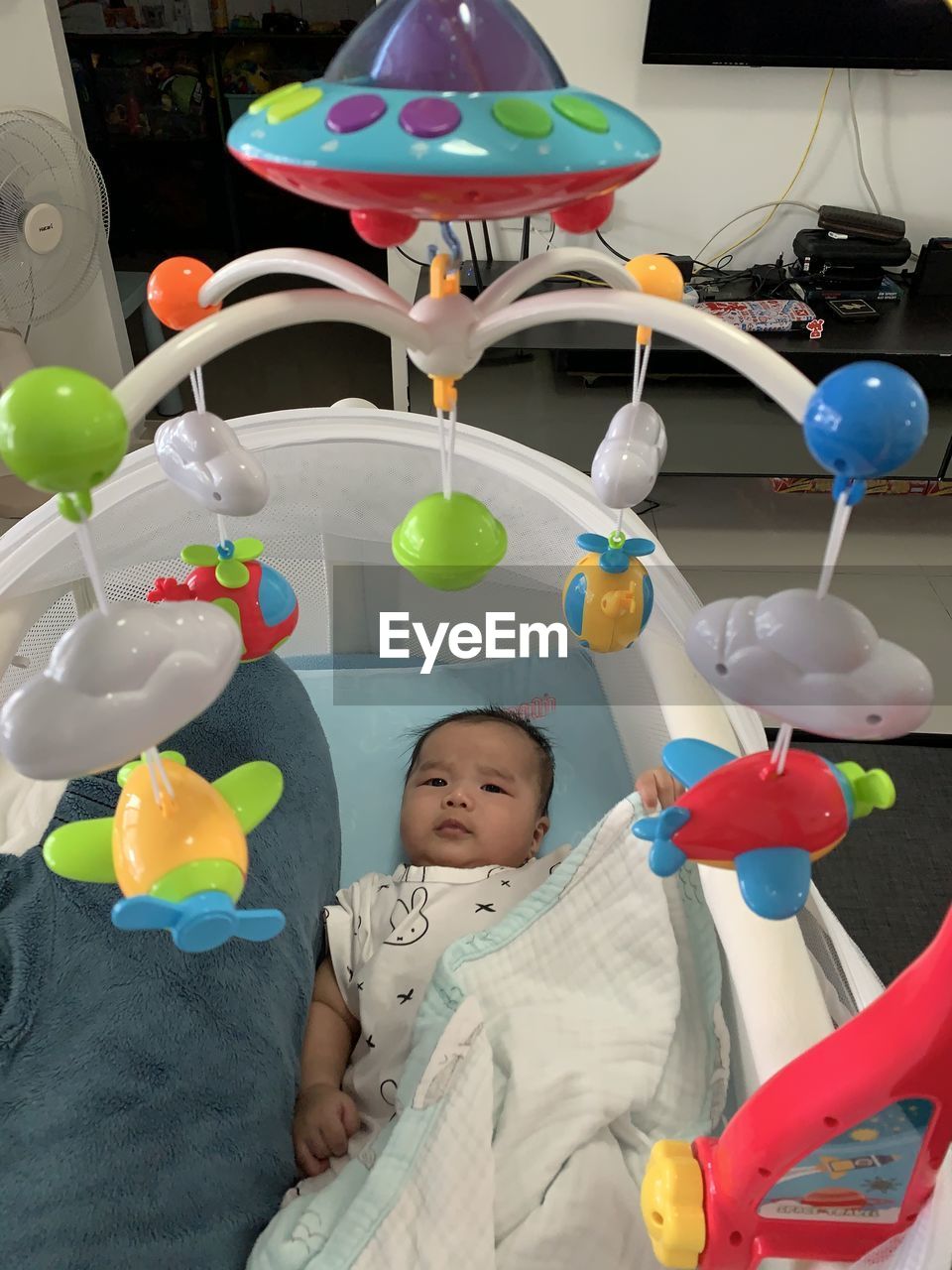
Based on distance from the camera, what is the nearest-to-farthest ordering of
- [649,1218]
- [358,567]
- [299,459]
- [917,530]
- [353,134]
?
[353,134] < [649,1218] < [299,459] < [358,567] < [917,530]

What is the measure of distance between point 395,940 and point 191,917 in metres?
0.64

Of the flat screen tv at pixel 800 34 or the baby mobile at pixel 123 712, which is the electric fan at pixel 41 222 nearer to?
the flat screen tv at pixel 800 34

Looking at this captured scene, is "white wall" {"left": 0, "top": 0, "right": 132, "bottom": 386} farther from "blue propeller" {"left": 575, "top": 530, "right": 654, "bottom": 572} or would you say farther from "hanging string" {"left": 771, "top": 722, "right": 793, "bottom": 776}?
"hanging string" {"left": 771, "top": 722, "right": 793, "bottom": 776}

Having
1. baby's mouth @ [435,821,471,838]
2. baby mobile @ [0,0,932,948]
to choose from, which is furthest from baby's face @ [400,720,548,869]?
baby mobile @ [0,0,932,948]

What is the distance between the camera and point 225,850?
42 cm

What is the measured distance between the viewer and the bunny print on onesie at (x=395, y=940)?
35.6 inches

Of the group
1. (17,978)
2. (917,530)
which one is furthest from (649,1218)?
(917,530)

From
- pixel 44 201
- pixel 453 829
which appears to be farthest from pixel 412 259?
pixel 453 829

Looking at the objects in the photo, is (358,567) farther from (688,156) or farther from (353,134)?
(688,156)

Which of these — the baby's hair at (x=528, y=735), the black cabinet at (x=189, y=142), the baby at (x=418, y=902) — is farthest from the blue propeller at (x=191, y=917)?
the black cabinet at (x=189, y=142)

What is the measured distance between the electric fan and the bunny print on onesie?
142 centimetres

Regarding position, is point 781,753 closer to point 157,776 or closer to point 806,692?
point 806,692

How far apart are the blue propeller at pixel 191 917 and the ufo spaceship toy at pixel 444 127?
29cm

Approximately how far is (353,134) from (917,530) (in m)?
2.17
